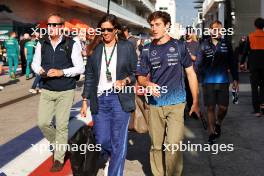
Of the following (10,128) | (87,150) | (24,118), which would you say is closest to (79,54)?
(87,150)

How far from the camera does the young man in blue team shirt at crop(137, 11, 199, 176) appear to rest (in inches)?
171

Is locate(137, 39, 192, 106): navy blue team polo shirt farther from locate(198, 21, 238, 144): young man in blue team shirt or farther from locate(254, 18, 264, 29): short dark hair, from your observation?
locate(254, 18, 264, 29): short dark hair

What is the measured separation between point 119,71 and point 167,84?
0.52 metres

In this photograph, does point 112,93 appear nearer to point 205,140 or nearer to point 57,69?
point 57,69

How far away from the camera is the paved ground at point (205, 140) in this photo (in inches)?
211

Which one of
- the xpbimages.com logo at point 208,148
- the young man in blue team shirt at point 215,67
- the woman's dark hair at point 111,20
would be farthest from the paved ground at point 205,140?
the woman's dark hair at point 111,20

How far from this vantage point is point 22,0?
28.9 metres

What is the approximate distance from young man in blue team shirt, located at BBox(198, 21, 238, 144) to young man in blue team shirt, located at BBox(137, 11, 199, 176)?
7.17ft

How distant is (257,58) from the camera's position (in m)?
8.75

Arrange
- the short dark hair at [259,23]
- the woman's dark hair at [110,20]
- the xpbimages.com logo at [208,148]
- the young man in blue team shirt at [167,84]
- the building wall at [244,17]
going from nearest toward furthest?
the young man in blue team shirt at [167,84]
the woman's dark hair at [110,20]
the xpbimages.com logo at [208,148]
the short dark hair at [259,23]
the building wall at [244,17]

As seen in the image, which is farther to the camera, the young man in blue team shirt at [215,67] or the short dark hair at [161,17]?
the young man in blue team shirt at [215,67]

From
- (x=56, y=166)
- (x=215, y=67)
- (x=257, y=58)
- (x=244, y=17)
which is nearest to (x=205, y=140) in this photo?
Answer: (x=215, y=67)

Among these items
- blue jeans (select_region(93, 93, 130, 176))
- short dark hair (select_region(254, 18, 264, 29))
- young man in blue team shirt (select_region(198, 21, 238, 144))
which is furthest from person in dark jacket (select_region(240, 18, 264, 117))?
blue jeans (select_region(93, 93, 130, 176))

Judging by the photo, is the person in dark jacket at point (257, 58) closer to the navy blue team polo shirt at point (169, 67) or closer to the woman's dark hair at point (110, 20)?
the navy blue team polo shirt at point (169, 67)
